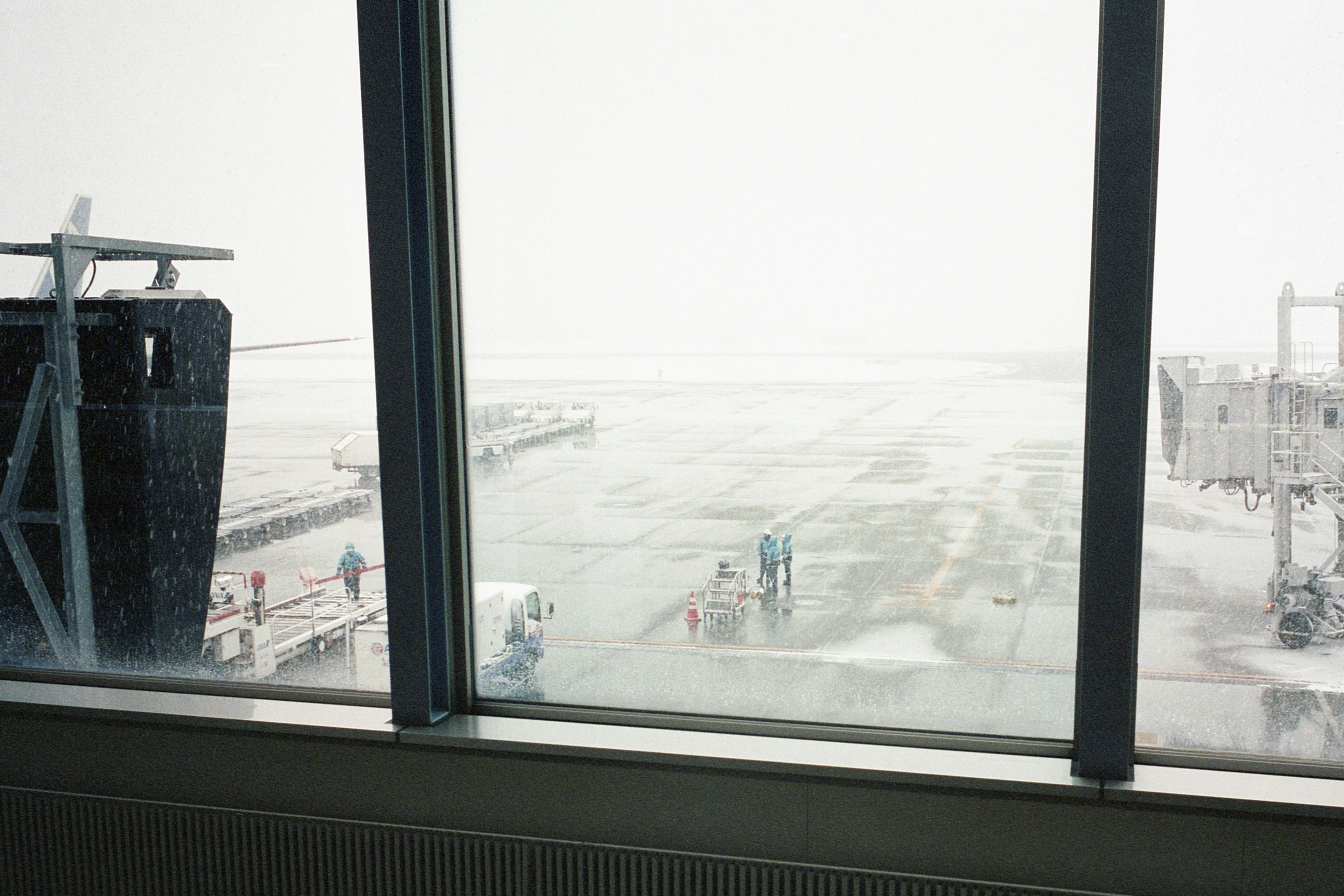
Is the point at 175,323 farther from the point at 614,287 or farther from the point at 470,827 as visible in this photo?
the point at 470,827

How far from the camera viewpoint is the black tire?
1.90m

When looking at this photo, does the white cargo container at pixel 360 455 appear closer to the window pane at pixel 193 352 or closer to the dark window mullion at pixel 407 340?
the window pane at pixel 193 352

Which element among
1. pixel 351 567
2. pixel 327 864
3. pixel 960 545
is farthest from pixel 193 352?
pixel 960 545

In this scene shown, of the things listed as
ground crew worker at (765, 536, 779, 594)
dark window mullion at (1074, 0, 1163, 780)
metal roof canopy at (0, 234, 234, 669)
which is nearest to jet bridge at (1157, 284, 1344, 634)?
dark window mullion at (1074, 0, 1163, 780)

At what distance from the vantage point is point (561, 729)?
2.23m

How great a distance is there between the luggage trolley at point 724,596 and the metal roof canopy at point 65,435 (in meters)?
1.52

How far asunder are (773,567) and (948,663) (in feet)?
1.37

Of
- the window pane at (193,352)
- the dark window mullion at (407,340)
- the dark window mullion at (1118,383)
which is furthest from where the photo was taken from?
the window pane at (193,352)

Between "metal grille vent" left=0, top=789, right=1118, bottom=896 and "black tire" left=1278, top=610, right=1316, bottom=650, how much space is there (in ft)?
2.20

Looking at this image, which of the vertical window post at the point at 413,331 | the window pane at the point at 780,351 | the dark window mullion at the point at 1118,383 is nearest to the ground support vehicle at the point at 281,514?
the vertical window post at the point at 413,331

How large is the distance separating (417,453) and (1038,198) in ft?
4.65

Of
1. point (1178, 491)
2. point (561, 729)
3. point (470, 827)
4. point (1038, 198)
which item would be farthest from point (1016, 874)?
point (1038, 198)

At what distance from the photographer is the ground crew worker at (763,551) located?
2.19 meters

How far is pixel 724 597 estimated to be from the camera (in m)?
2.22
